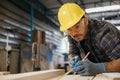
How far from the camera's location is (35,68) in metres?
6.04

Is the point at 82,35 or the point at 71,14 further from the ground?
the point at 71,14

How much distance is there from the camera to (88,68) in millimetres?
1822

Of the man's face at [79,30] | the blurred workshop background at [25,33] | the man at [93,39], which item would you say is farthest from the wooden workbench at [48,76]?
the blurred workshop background at [25,33]

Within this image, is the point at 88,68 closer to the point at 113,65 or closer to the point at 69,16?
the point at 113,65

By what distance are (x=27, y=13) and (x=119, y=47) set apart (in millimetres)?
6156

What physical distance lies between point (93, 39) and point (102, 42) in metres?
0.17

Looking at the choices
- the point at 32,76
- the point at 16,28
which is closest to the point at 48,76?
the point at 32,76

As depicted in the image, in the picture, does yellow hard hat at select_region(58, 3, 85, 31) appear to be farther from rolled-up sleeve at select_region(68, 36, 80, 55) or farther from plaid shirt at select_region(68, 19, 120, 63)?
rolled-up sleeve at select_region(68, 36, 80, 55)

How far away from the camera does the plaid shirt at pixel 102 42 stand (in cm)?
203

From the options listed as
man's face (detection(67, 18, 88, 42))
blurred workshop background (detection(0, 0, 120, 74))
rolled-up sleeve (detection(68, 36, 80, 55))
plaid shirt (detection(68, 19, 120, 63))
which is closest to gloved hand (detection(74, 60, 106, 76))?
plaid shirt (detection(68, 19, 120, 63))

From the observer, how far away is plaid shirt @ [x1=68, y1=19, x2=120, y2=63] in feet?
6.64

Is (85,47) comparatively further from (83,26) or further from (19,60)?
(19,60)

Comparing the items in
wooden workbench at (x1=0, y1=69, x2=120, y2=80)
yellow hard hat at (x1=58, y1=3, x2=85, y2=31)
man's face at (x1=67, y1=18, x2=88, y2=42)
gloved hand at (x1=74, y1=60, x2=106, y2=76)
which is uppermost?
yellow hard hat at (x1=58, y1=3, x2=85, y2=31)

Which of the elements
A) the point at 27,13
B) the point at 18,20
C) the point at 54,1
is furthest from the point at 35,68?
the point at 54,1
